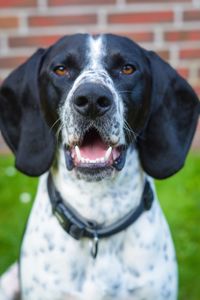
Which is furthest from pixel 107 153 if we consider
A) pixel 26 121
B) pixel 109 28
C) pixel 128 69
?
pixel 109 28

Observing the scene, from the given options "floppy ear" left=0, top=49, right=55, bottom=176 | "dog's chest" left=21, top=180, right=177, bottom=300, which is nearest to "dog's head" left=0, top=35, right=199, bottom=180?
"floppy ear" left=0, top=49, right=55, bottom=176

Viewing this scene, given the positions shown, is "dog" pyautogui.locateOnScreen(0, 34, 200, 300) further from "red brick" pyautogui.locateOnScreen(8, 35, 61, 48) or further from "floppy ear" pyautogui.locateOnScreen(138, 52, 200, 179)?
"red brick" pyautogui.locateOnScreen(8, 35, 61, 48)

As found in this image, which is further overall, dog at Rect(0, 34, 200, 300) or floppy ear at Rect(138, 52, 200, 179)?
floppy ear at Rect(138, 52, 200, 179)

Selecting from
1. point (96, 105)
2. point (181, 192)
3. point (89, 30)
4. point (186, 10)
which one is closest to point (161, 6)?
point (186, 10)

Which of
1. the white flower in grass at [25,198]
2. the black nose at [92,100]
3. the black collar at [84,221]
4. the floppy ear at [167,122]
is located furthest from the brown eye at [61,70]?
the white flower in grass at [25,198]

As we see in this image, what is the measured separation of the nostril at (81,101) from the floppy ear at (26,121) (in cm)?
39

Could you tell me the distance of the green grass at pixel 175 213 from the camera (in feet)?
12.6

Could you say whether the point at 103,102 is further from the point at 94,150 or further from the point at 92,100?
the point at 94,150

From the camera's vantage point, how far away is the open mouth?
102 inches

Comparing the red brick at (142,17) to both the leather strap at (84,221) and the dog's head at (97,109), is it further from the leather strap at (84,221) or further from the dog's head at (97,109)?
the leather strap at (84,221)

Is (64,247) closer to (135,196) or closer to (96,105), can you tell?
(135,196)

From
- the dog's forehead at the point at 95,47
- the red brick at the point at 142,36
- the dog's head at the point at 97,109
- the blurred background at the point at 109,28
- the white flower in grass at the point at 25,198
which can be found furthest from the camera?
the red brick at the point at 142,36

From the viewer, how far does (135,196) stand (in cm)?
286

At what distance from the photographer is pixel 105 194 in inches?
111
